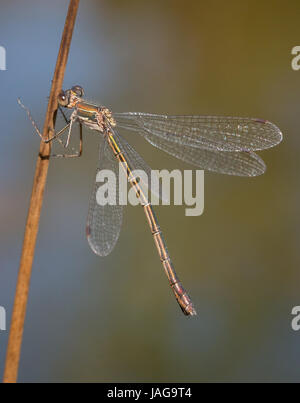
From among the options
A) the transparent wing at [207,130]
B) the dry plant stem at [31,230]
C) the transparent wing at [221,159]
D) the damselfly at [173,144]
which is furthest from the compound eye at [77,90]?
the dry plant stem at [31,230]

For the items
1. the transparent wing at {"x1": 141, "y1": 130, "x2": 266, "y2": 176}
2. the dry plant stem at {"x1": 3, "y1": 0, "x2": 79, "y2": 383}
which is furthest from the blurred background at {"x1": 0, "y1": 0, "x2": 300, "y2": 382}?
the dry plant stem at {"x1": 3, "y1": 0, "x2": 79, "y2": 383}

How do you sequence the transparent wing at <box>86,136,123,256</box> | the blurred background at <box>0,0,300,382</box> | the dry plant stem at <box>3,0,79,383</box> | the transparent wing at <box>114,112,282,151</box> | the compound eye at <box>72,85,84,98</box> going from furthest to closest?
the blurred background at <box>0,0,300,382</box>, the transparent wing at <box>114,112,282,151</box>, the compound eye at <box>72,85,84,98</box>, the transparent wing at <box>86,136,123,256</box>, the dry plant stem at <box>3,0,79,383</box>

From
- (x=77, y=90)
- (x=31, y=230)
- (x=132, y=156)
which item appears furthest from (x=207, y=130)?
(x=31, y=230)

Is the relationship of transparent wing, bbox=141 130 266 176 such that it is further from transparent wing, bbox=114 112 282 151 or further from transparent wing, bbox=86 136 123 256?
transparent wing, bbox=86 136 123 256

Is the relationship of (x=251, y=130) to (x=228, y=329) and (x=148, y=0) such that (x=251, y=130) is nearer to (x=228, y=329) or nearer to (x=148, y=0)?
(x=228, y=329)

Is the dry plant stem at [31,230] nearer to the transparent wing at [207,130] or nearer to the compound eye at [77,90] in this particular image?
the compound eye at [77,90]
